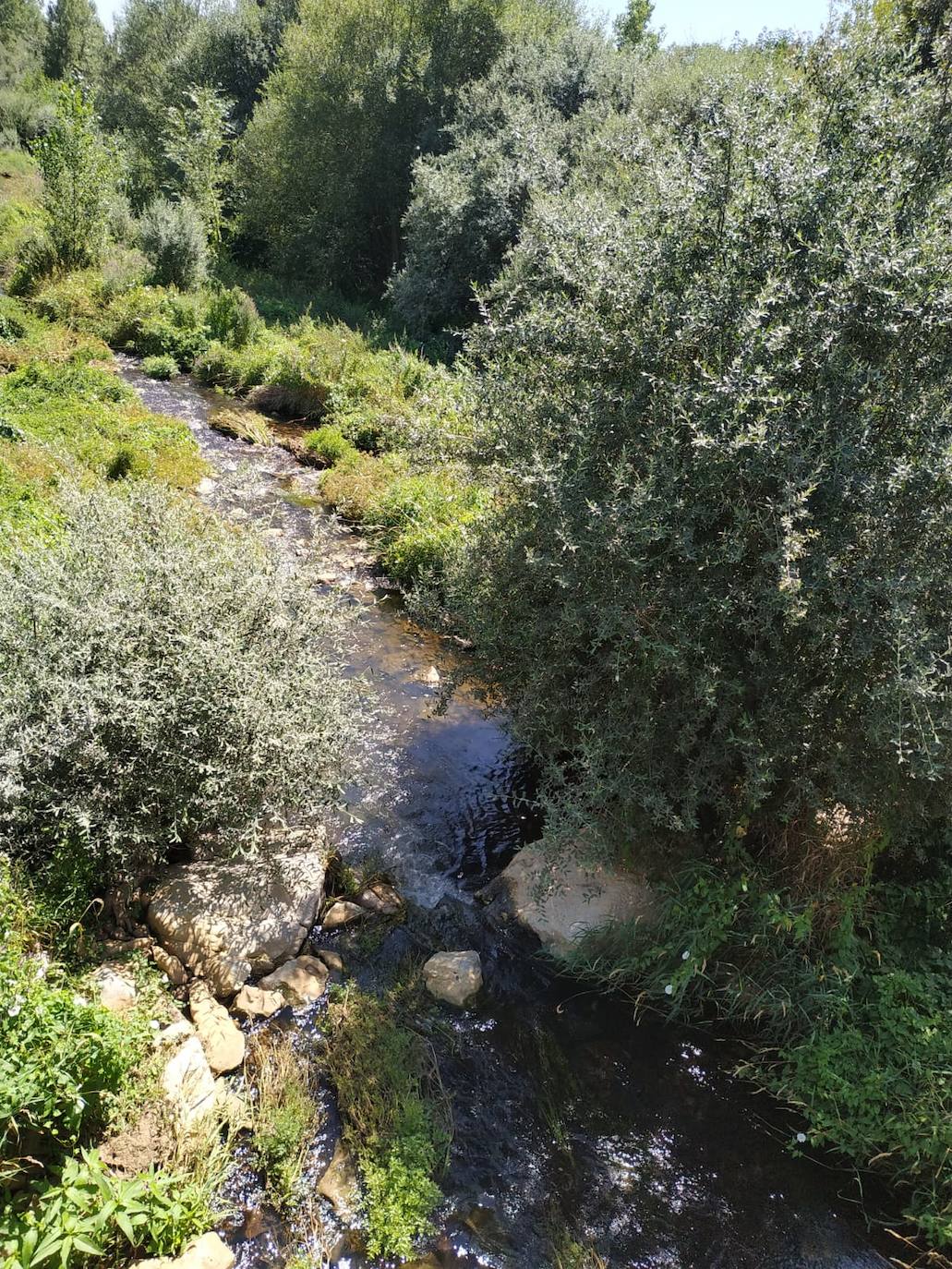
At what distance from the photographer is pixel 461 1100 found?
17.1 feet

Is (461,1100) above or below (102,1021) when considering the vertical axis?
below

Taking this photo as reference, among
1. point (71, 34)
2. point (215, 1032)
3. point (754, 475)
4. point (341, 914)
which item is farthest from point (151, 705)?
point (71, 34)

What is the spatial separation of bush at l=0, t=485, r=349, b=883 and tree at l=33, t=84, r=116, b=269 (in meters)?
20.3

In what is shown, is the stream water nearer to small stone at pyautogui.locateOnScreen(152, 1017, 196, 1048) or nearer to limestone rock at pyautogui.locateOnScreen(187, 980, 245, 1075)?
limestone rock at pyautogui.locateOnScreen(187, 980, 245, 1075)

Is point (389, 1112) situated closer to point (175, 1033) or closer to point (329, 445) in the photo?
point (175, 1033)

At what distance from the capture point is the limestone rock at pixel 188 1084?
4.54m

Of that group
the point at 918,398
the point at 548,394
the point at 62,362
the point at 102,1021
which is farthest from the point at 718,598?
the point at 62,362

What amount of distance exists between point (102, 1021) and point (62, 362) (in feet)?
54.1

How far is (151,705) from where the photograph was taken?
5.23 meters

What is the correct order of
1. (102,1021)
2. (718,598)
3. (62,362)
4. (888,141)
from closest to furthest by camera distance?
(102,1021)
(718,598)
(888,141)
(62,362)

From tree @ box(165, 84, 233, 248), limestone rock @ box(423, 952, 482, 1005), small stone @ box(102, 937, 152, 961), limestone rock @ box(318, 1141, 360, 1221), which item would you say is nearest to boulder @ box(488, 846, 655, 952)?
limestone rock @ box(423, 952, 482, 1005)

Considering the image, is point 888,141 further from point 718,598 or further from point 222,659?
point 222,659

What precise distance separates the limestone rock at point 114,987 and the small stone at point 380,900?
2017mm

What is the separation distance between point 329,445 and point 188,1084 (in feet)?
42.4
